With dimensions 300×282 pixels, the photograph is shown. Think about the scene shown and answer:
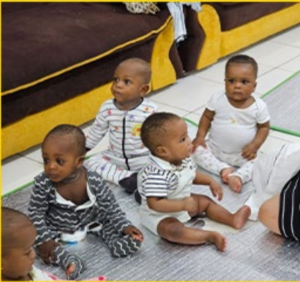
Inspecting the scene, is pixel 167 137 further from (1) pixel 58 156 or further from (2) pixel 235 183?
(2) pixel 235 183

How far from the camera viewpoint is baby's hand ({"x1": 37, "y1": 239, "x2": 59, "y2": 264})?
1.92m

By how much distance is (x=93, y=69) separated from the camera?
9.22 ft

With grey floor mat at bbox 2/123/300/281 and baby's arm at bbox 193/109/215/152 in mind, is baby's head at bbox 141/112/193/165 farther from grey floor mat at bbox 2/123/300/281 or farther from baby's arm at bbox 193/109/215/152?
baby's arm at bbox 193/109/215/152

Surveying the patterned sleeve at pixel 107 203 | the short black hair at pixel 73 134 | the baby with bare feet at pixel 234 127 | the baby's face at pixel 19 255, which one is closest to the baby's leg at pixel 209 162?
the baby with bare feet at pixel 234 127

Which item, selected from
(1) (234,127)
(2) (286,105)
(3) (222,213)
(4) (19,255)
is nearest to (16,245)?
(4) (19,255)

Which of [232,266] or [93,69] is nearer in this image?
[232,266]

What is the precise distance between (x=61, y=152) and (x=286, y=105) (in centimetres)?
156

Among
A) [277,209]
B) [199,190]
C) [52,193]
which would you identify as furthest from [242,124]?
[52,193]

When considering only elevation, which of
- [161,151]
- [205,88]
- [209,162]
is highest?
[161,151]

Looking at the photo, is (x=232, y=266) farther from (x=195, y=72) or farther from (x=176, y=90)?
(x=195, y=72)

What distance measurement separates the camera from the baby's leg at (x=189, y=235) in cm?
199

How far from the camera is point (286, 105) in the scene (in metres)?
3.12

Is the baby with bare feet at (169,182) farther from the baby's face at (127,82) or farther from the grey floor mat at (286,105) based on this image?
the grey floor mat at (286,105)

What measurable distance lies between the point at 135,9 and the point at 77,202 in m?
1.37
